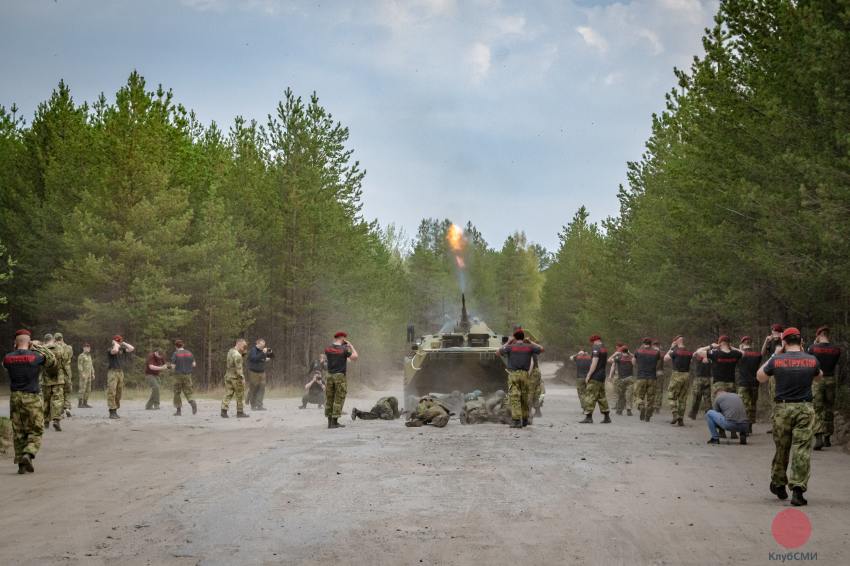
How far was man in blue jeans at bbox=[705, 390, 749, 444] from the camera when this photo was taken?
17250mm

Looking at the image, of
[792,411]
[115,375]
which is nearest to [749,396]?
[792,411]

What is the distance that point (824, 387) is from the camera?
52.6ft

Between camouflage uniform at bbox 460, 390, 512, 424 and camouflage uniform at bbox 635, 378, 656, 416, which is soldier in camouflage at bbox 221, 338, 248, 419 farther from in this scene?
camouflage uniform at bbox 635, 378, 656, 416

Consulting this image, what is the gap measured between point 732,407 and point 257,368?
1383 centimetres

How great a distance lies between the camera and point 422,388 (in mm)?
24625

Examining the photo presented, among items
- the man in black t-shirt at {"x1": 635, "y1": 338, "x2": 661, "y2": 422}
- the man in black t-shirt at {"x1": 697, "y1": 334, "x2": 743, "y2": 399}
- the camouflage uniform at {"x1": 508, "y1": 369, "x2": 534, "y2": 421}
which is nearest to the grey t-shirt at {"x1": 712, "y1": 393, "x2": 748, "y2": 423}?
the man in black t-shirt at {"x1": 697, "y1": 334, "x2": 743, "y2": 399}

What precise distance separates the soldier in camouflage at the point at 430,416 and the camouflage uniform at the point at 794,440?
10.1 meters

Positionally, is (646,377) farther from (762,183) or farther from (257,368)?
(257,368)

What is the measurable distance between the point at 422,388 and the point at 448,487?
43.6 feet

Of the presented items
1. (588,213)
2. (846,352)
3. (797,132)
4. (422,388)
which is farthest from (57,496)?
(588,213)

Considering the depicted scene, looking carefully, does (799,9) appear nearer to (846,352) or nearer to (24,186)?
(846,352)

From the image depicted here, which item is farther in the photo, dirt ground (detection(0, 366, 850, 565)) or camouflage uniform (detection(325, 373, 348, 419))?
camouflage uniform (detection(325, 373, 348, 419))

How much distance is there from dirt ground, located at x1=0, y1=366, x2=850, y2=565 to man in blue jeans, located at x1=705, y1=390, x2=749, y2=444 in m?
0.46

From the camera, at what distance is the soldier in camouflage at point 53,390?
1815 cm
